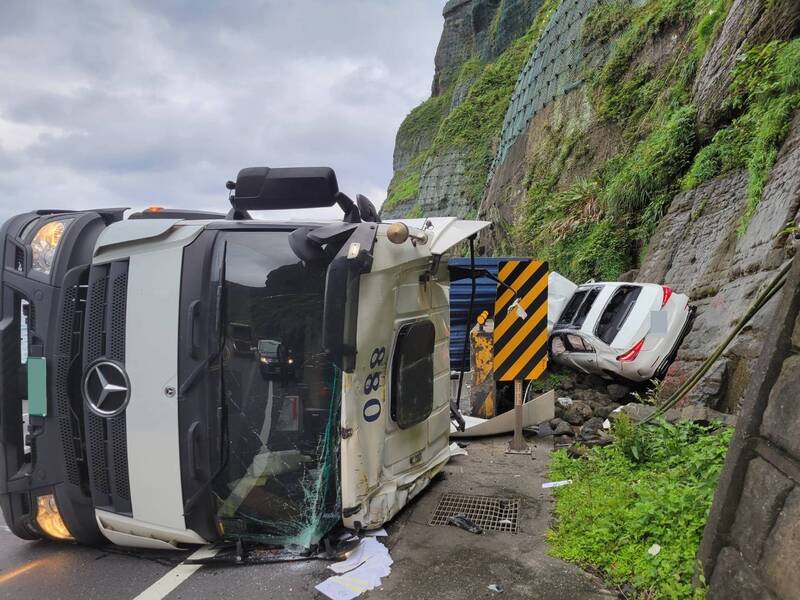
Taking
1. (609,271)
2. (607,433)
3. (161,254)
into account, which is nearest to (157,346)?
(161,254)

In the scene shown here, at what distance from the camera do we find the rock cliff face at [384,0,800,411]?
6207 millimetres

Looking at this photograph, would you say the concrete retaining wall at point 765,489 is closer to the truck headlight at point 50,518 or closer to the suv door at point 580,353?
the truck headlight at point 50,518

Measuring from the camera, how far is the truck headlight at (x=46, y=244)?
3.08 metres

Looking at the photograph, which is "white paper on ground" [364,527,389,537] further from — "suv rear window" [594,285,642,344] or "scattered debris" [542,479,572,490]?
"suv rear window" [594,285,642,344]

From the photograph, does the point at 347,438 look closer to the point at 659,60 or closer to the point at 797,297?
the point at 797,297

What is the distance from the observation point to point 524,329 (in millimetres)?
5230

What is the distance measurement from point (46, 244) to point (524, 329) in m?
3.88

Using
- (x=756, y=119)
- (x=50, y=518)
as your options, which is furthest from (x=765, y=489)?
(x=756, y=119)

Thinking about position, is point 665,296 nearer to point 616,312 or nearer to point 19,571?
point 616,312

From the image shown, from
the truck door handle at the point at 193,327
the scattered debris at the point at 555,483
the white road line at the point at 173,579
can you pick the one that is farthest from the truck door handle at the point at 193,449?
the scattered debris at the point at 555,483

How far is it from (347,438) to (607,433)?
8.93 feet

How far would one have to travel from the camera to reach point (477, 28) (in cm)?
4047

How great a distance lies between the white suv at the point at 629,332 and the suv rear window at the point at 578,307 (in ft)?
0.17

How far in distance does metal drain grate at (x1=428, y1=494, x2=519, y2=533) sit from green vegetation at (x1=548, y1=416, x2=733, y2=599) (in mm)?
305
